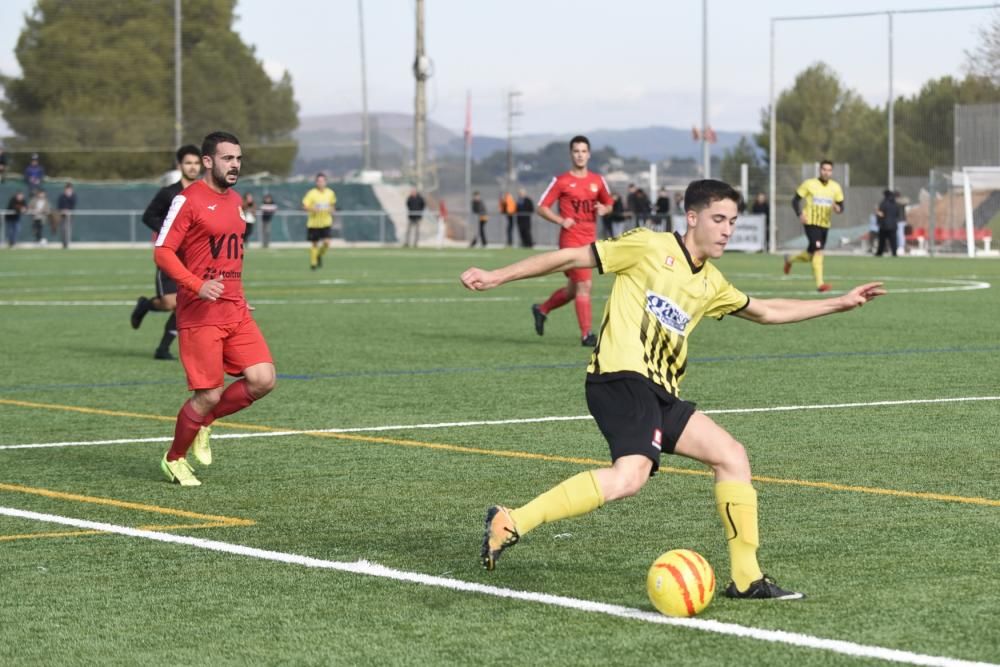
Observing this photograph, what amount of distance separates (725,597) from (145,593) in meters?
2.25

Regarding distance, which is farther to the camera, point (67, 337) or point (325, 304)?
point (325, 304)

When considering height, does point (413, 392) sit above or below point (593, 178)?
below

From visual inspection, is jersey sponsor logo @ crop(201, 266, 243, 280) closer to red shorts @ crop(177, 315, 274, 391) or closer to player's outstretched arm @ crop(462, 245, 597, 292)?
red shorts @ crop(177, 315, 274, 391)

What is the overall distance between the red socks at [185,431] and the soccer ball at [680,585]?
422cm

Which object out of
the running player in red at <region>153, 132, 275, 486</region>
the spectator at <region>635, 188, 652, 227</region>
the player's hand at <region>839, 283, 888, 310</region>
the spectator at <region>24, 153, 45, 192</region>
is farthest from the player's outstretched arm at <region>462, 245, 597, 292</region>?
the spectator at <region>24, 153, 45, 192</region>

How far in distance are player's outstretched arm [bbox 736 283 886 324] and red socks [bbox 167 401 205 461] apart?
3.80 m

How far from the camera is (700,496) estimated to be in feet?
29.6

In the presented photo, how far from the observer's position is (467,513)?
866cm

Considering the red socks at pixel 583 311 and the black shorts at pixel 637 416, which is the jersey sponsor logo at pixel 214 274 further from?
the red socks at pixel 583 311

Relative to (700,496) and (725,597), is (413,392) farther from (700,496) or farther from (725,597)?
(725,597)

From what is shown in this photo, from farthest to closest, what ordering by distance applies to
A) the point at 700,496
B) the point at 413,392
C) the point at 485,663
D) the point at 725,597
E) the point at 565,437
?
the point at 413,392 < the point at 565,437 < the point at 700,496 < the point at 725,597 < the point at 485,663

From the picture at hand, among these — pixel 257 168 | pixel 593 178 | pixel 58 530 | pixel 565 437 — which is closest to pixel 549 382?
pixel 565 437

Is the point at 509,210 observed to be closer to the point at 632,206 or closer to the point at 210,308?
the point at 632,206

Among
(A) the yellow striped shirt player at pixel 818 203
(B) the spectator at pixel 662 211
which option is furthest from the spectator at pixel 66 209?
(A) the yellow striped shirt player at pixel 818 203
